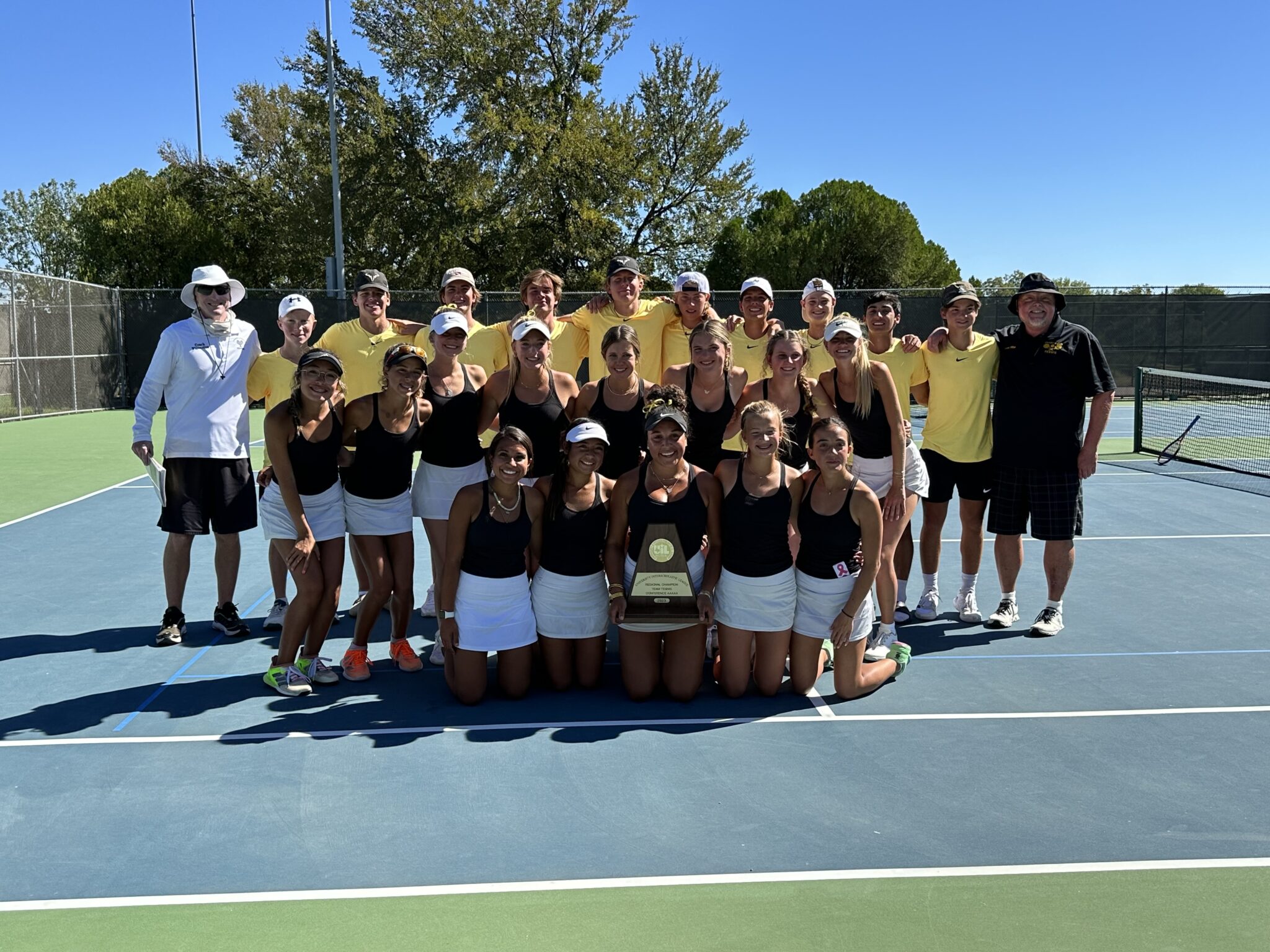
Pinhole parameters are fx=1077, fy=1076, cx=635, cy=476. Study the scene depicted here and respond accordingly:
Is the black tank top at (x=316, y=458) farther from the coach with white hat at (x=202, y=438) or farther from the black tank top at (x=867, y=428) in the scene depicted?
the black tank top at (x=867, y=428)

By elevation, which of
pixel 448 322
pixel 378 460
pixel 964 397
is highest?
pixel 448 322

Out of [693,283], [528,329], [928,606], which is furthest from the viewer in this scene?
[928,606]

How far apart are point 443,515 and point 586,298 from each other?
18.8 meters

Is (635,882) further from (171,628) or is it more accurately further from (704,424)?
(171,628)

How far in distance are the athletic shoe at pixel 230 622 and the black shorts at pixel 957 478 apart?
4096 millimetres

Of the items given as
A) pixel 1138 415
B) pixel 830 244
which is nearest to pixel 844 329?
pixel 1138 415

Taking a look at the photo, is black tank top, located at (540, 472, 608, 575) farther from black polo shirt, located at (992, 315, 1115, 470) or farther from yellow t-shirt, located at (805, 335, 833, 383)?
black polo shirt, located at (992, 315, 1115, 470)

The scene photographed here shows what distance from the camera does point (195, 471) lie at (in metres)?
6.21

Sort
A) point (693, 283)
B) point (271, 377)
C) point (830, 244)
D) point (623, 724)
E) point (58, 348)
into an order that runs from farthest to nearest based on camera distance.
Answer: point (830, 244) < point (58, 348) < point (271, 377) < point (693, 283) < point (623, 724)

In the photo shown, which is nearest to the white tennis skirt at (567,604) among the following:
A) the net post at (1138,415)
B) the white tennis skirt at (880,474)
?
the white tennis skirt at (880,474)

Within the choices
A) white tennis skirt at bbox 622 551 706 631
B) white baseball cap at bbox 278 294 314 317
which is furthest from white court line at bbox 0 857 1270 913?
white baseball cap at bbox 278 294 314 317

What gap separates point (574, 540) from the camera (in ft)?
16.7

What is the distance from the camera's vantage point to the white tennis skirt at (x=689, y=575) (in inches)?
194

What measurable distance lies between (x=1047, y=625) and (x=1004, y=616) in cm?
28
